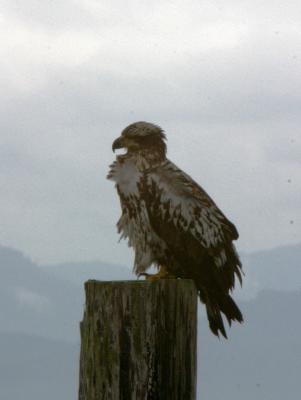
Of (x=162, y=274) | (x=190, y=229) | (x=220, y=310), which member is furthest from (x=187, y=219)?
(x=220, y=310)

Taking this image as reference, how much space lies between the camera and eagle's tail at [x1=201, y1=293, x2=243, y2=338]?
7562 mm

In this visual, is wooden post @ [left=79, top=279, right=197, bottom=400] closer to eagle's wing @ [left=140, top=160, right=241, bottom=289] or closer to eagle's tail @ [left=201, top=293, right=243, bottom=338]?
eagle's tail @ [left=201, top=293, right=243, bottom=338]

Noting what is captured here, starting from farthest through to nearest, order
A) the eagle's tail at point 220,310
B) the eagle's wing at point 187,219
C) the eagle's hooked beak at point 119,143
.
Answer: the eagle's hooked beak at point 119,143
the eagle's wing at point 187,219
the eagle's tail at point 220,310

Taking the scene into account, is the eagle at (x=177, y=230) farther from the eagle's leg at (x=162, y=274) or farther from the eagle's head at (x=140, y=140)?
the eagle's head at (x=140, y=140)

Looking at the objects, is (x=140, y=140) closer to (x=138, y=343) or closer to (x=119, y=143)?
(x=119, y=143)

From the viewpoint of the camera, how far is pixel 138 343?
4512 millimetres

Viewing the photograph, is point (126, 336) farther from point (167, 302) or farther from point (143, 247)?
point (143, 247)

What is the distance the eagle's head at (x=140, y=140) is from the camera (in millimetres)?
8453

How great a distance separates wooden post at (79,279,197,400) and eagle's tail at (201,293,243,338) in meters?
2.82

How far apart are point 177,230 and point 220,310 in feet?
3.30

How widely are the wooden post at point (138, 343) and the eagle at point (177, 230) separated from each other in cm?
301

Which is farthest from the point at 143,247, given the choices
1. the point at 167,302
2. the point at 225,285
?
the point at 167,302

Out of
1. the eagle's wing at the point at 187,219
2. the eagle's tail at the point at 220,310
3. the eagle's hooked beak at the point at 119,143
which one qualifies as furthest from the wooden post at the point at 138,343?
the eagle's hooked beak at the point at 119,143

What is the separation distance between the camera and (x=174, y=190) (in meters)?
8.03
